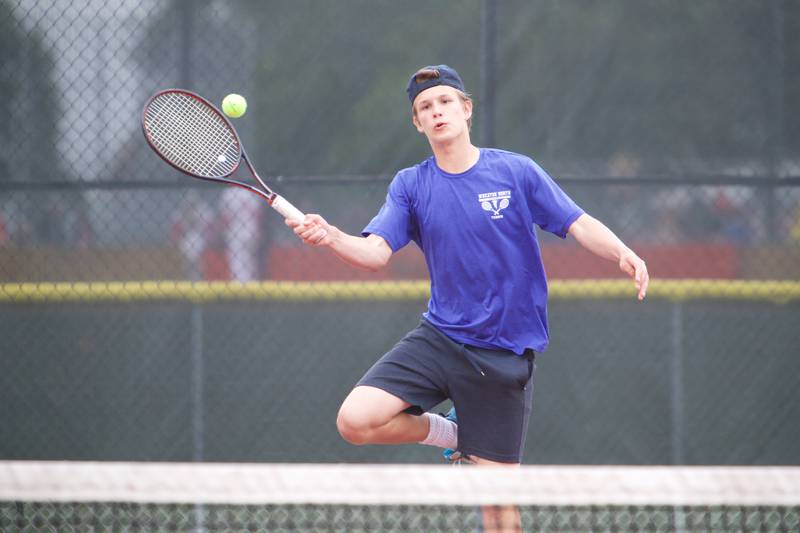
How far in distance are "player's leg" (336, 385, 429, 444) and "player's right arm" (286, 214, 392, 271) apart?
0.43 meters

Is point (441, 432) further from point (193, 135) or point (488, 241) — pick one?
point (193, 135)

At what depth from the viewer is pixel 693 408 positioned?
4.66 meters

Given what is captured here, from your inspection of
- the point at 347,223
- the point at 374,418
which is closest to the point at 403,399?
the point at 374,418

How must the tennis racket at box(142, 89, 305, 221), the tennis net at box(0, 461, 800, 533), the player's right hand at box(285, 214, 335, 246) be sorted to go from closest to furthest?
1. the tennis net at box(0, 461, 800, 533)
2. the player's right hand at box(285, 214, 335, 246)
3. the tennis racket at box(142, 89, 305, 221)

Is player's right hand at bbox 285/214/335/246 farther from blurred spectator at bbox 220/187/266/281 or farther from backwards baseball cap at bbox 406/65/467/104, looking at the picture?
blurred spectator at bbox 220/187/266/281

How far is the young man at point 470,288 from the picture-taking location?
3.26 metres

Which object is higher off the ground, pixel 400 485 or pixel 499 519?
pixel 400 485

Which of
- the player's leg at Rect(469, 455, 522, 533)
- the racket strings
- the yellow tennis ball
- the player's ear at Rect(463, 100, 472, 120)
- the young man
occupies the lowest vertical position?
the player's leg at Rect(469, 455, 522, 533)

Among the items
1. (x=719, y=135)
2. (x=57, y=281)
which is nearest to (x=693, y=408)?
(x=719, y=135)

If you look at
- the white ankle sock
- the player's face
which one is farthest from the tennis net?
the player's face

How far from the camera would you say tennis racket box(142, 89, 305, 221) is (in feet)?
11.4

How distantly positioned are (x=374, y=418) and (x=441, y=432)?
0.32 meters

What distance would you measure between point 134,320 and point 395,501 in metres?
2.75

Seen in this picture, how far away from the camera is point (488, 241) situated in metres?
3.28
